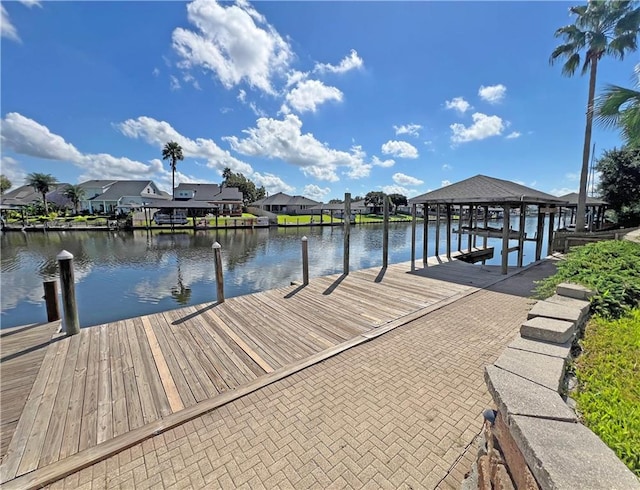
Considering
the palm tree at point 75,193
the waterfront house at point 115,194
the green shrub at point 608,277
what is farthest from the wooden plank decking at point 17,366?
the palm tree at point 75,193

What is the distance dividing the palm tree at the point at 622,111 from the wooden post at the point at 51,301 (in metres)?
12.2

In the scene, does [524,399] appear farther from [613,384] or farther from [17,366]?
[17,366]

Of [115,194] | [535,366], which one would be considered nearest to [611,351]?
[535,366]

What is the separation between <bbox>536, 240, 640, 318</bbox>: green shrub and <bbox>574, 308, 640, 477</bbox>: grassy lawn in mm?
305

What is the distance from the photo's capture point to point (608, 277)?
419 centimetres

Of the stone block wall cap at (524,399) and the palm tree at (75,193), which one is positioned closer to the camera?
the stone block wall cap at (524,399)

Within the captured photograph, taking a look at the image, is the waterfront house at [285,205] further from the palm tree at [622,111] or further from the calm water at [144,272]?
the palm tree at [622,111]

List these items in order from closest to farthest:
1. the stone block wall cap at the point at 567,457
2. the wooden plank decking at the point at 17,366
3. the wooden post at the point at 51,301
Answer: the stone block wall cap at the point at 567,457
the wooden plank decking at the point at 17,366
the wooden post at the point at 51,301

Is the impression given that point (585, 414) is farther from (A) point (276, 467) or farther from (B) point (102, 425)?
(B) point (102, 425)

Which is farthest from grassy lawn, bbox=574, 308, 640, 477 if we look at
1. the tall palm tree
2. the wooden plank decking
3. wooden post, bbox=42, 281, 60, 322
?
the tall palm tree

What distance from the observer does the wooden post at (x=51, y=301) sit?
5.50 metres

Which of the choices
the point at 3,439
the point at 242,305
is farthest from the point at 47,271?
the point at 3,439

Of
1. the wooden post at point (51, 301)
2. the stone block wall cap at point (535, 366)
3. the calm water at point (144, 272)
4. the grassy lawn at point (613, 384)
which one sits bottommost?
the calm water at point (144, 272)

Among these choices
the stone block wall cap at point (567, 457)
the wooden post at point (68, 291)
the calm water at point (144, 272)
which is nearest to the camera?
the stone block wall cap at point (567, 457)
